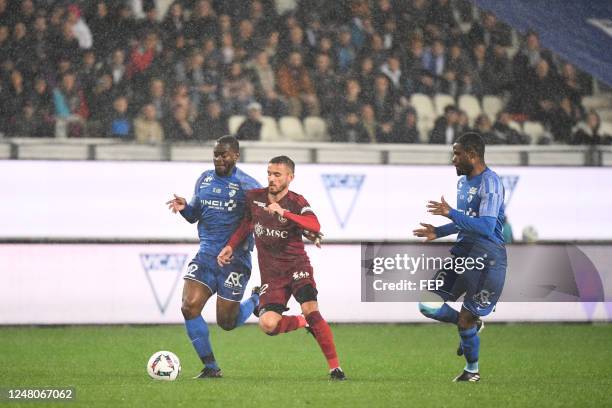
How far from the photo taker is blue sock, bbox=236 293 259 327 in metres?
10.7

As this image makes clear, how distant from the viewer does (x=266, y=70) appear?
1717 centimetres

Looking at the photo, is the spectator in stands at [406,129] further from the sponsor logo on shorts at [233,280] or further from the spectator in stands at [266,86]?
the sponsor logo on shorts at [233,280]

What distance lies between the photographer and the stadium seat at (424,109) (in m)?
17.2

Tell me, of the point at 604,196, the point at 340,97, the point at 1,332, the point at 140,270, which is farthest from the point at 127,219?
the point at 604,196

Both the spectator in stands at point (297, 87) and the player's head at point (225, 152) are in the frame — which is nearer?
the player's head at point (225, 152)

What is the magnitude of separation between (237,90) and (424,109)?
2.77m

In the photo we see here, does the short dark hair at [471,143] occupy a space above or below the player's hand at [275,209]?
above

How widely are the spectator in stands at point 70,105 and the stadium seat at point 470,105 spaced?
5.48 m

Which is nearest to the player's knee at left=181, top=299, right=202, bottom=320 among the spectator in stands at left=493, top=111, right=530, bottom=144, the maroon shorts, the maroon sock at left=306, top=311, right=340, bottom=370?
the maroon shorts

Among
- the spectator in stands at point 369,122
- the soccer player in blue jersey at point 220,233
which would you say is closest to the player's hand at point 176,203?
the soccer player in blue jersey at point 220,233

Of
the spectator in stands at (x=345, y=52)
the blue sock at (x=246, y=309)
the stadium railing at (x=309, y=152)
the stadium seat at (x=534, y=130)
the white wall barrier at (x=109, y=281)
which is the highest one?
the spectator in stands at (x=345, y=52)

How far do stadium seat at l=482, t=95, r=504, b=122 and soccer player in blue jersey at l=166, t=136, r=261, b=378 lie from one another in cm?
776

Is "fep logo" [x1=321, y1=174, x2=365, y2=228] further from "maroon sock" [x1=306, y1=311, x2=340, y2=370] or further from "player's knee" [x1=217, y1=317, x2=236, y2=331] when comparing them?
"maroon sock" [x1=306, y1=311, x2=340, y2=370]

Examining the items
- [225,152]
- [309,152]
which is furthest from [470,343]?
[309,152]
